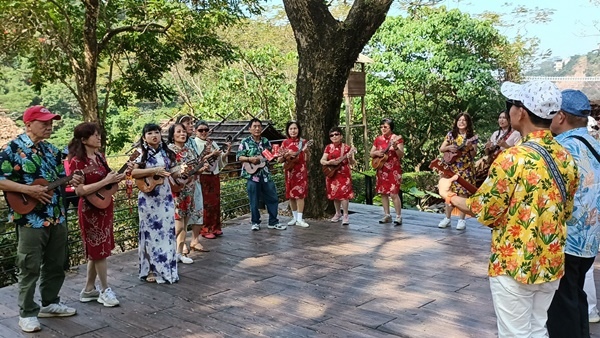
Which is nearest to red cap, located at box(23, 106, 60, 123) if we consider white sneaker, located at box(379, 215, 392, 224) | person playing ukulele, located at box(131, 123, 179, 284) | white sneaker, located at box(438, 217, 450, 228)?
person playing ukulele, located at box(131, 123, 179, 284)

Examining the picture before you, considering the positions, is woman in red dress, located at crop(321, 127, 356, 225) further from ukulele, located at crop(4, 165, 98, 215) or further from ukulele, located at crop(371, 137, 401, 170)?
ukulele, located at crop(4, 165, 98, 215)

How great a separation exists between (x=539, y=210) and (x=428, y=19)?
13454 millimetres

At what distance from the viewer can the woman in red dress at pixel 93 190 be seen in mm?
4090

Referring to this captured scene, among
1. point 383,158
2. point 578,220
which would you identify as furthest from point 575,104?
point 383,158

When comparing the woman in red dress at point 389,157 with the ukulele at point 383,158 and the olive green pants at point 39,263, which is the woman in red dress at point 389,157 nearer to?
the ukulele at point 383,158

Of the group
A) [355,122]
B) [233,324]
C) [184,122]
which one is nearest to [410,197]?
[355,122]

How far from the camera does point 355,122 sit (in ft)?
52.7

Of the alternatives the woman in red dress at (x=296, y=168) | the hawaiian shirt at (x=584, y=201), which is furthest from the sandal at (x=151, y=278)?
the hawaiian shirt at (x=584, y=201)

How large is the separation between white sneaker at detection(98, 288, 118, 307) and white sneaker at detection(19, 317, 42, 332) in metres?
0.55

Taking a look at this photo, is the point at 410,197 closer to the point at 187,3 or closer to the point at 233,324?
the point at 187,3

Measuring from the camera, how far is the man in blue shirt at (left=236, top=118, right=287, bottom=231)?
6645 millimetres

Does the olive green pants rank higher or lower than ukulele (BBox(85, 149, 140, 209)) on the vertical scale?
lower

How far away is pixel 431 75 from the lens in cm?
1500

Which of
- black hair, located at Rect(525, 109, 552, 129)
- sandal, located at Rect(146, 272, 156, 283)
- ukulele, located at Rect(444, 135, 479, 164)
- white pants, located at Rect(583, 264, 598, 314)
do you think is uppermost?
black hair, located at Rect(525, 109, 552, 129)
